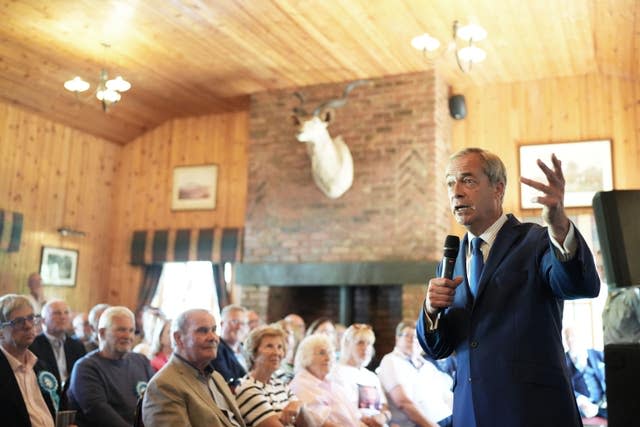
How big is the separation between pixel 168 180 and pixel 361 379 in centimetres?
562

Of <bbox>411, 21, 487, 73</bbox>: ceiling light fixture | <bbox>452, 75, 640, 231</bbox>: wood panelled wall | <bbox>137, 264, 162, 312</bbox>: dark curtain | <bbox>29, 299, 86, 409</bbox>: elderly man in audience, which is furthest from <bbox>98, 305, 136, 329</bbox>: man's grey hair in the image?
<bbox>137, 264, 162, 312</bbox>: dark curtain

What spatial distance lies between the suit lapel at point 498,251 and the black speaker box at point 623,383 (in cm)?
39

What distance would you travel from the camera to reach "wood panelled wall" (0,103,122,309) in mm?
7883

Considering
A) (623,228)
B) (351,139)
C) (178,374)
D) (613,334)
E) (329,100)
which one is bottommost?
(178,374)

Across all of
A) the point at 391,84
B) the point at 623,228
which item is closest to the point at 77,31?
the point at 391,84

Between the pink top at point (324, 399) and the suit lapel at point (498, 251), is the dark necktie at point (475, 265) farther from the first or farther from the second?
the pink top at point (324, 399)

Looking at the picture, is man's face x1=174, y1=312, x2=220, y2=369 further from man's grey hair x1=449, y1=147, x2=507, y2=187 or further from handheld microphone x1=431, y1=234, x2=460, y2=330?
man's grey hair x1=449, y1=147, x2=507, y2=187

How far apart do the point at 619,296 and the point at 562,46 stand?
5.27 m

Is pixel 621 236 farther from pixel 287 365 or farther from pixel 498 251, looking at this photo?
pixel 287 365

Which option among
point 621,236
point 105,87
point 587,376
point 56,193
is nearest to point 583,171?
point 587,376

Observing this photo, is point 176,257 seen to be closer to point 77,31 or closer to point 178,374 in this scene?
point 77,31

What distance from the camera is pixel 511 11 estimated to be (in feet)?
19.2

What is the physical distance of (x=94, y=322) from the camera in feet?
16.5

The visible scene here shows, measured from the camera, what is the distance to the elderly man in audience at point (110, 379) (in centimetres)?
339
